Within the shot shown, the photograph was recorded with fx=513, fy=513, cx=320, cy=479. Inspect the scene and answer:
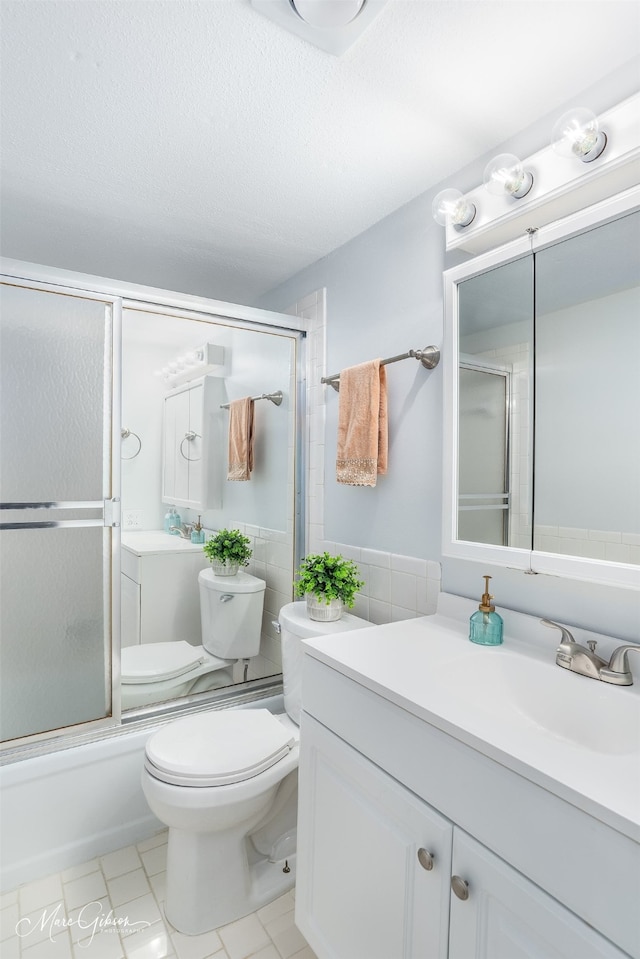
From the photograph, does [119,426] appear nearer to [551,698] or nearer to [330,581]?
[330,581]

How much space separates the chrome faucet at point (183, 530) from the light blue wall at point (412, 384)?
1.88 feet

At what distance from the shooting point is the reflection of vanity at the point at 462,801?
0.71 m

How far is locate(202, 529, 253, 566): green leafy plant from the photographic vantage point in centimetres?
215

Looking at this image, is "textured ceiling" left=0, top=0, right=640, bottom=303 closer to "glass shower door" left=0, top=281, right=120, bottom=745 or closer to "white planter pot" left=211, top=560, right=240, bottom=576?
"glass shower door" left=0, top=281, right=120, bottom=745

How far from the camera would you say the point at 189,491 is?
2078 mm

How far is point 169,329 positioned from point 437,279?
3.37ft

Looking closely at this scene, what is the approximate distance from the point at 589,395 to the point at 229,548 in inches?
59.4

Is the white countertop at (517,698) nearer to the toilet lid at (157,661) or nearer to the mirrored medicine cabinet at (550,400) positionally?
the mirrored medicine cabinet at (550,400)

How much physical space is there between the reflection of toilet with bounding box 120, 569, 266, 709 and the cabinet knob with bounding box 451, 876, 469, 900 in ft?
4.56

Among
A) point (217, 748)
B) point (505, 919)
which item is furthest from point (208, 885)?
point (505, 919)

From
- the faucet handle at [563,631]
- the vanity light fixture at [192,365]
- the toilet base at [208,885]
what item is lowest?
the toilet base at [208,885]

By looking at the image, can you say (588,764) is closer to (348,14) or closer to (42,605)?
(348,14)

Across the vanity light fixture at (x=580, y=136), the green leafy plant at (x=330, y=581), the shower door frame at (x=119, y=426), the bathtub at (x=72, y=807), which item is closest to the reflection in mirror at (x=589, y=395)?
the vanity light fixture at (x=580, y=136)

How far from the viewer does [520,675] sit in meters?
1.20
